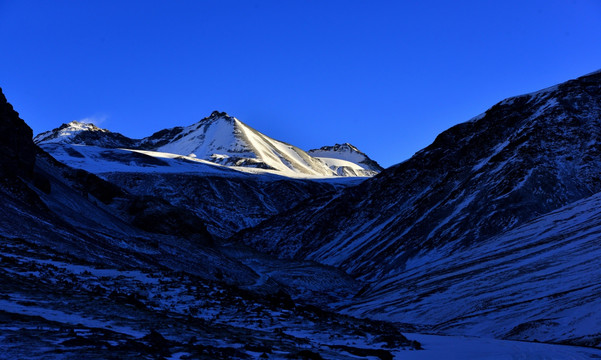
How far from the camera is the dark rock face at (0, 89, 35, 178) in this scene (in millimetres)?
50987

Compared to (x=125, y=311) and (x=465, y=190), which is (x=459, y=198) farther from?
(x=125, y=311)

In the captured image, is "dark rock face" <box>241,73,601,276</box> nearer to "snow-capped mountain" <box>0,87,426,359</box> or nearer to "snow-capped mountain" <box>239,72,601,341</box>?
"snow-capped mountain" <box>239,72,601,341</box>

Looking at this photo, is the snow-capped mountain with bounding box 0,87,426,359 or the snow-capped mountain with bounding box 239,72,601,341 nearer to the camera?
the snow-capped mountain with bounding box 0,87,426,359

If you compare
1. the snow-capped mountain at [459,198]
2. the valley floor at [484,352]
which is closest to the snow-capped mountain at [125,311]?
the valley floor at [484,352]

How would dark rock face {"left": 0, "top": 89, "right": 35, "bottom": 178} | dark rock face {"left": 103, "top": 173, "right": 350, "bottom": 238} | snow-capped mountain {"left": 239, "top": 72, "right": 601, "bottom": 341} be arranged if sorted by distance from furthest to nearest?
dark rock face {"left": 103, "top": 173, "right": 350, "bottom": 238}, snow-capped mountain {"left": 239, "top": 72, "right": 601, "bottom": 341}, dark rock face {"left": 0, "top": 89, "right": 35, "bottom": 178}

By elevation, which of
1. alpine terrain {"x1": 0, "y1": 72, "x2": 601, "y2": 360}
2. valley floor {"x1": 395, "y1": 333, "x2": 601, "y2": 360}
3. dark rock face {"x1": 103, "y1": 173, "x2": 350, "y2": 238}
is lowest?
valley floor {"x1": 395, "y1": 333, "x2": 601, "y2": 360}

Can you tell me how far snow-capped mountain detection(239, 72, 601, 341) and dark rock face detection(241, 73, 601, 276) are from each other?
0.20 m

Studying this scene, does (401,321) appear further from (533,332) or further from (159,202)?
(159,202)

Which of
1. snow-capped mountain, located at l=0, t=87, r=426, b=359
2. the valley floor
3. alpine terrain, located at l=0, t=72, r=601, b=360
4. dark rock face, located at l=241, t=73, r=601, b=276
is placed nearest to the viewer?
snow-capped mountain, located at l=0, t=87, r=426, b=359

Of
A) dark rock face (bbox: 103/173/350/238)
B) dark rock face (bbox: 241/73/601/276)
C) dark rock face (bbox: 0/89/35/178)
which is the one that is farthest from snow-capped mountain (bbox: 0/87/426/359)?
dark rock face (bbox: 103/173/350/238)

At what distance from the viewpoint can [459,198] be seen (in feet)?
266

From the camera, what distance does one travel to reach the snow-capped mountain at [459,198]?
69.4m

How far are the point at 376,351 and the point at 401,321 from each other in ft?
92.3

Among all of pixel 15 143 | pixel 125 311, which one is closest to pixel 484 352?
pixel 125 311
